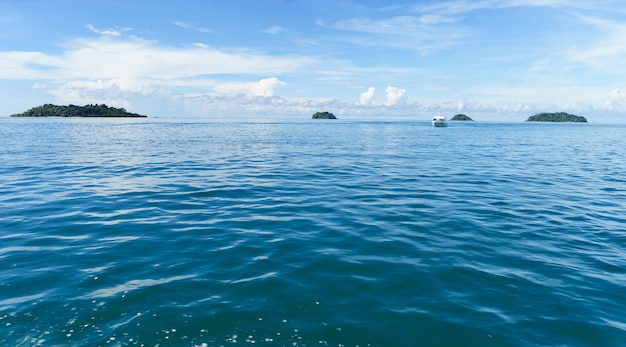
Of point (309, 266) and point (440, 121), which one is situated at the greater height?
point (440, 121)

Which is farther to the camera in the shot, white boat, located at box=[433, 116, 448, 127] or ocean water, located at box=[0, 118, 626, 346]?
white boat, located at box=[433, 116, 448, 127]

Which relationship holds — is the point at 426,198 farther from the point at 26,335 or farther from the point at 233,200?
the point at 26,335

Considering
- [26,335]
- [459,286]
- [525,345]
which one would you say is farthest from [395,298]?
[26,335]

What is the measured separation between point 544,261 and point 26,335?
14.3 m

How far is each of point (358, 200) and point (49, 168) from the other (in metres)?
27.2

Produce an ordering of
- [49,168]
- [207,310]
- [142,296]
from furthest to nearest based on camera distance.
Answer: [49,168] → [142,296] → [207,310]

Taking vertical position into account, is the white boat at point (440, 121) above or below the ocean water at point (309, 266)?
above

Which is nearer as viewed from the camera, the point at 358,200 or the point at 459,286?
the point at 459,286

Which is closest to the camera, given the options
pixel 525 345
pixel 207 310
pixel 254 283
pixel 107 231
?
pixel 525 345

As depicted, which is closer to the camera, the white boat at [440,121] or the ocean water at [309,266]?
the ocean water at [309,266]

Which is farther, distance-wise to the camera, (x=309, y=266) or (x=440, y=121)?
(x=440, y=121)

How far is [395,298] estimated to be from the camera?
9.09 m

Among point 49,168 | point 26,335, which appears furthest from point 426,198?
point 49,168

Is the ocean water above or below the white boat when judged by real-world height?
below
